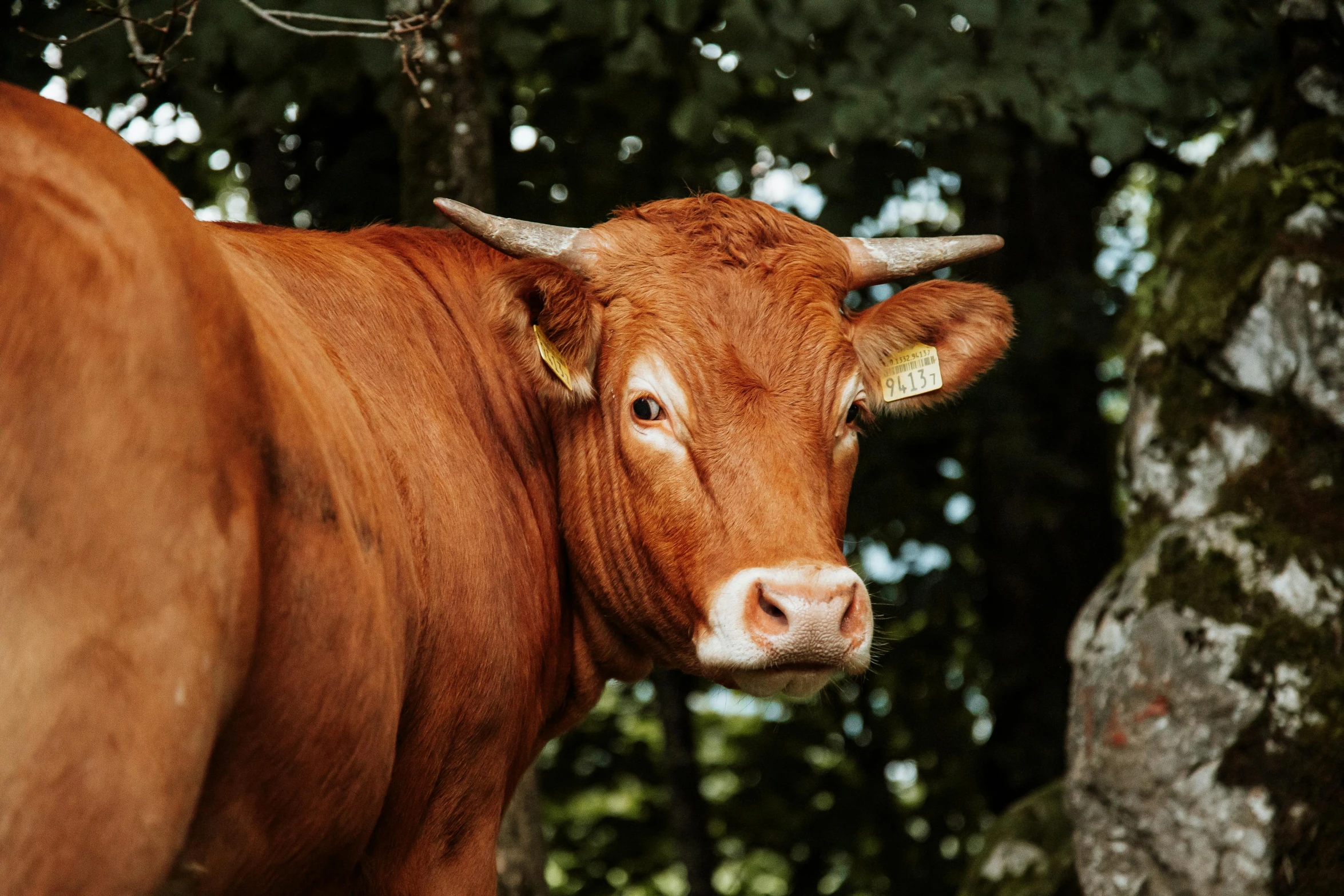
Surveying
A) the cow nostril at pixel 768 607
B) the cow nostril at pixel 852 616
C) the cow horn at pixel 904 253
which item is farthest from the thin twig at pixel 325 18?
the cow nostril at pixel 852 616

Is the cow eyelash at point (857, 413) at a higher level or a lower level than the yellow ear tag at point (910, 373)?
higher

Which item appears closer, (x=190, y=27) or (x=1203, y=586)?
(x=190, y=27)

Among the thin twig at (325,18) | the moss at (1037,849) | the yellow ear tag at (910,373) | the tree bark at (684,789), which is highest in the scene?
the thin twig at (325,18)

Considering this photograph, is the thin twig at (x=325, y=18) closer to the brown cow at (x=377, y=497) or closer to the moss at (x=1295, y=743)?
the brown cow at (x=377, y=497)

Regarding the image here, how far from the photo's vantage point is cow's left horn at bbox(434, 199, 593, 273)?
366 cm

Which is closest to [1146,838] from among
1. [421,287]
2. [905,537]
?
[905,537]

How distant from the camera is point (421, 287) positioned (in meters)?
3.60

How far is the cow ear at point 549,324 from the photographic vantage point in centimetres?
358

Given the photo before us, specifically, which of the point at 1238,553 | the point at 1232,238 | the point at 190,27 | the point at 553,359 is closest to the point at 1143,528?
the point at 1238,553

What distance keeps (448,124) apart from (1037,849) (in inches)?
165

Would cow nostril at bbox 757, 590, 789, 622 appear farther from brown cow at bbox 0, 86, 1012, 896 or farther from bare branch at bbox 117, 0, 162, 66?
bare branch at bbox 117, 0, 162, 66

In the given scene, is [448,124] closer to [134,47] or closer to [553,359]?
[134,47]

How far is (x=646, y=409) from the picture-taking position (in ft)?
11.9

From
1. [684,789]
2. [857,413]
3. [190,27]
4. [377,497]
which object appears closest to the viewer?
[377,497]
